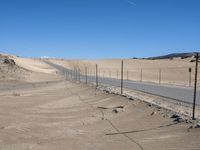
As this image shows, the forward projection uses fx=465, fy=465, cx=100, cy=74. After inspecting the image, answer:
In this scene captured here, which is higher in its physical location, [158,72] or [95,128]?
[95,128]

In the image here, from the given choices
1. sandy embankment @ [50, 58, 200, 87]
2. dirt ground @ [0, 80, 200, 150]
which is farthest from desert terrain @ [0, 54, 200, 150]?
sandy embankment @ [50, 58, 200, 87]

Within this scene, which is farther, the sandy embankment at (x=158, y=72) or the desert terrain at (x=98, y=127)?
the sandy embankment at (x=158, y=72)

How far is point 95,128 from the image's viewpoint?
1681cm

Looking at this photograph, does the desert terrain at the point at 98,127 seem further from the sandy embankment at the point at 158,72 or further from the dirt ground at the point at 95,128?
the sandy embankment at the point at 158,72

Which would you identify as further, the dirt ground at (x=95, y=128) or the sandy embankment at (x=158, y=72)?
the sandy embankment at (x=158, y=72)

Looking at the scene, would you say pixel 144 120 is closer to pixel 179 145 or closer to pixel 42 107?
pixel 179 145

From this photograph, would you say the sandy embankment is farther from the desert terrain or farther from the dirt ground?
the desert terrain

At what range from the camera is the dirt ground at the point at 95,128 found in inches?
521

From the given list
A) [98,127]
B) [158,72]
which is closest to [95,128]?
[98,127]

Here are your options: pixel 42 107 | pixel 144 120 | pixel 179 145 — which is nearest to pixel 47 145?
pixel 179 145

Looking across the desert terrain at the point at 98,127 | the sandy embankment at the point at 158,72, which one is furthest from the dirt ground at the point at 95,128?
the sandy embankment at the point at 158,72

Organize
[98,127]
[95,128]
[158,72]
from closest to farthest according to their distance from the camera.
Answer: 1. [95,128]
2. [98,127]
3. [158,72]

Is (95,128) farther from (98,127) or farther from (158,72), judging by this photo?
(158,72)

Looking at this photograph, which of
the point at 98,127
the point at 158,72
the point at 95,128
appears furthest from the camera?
the point at 158,72
